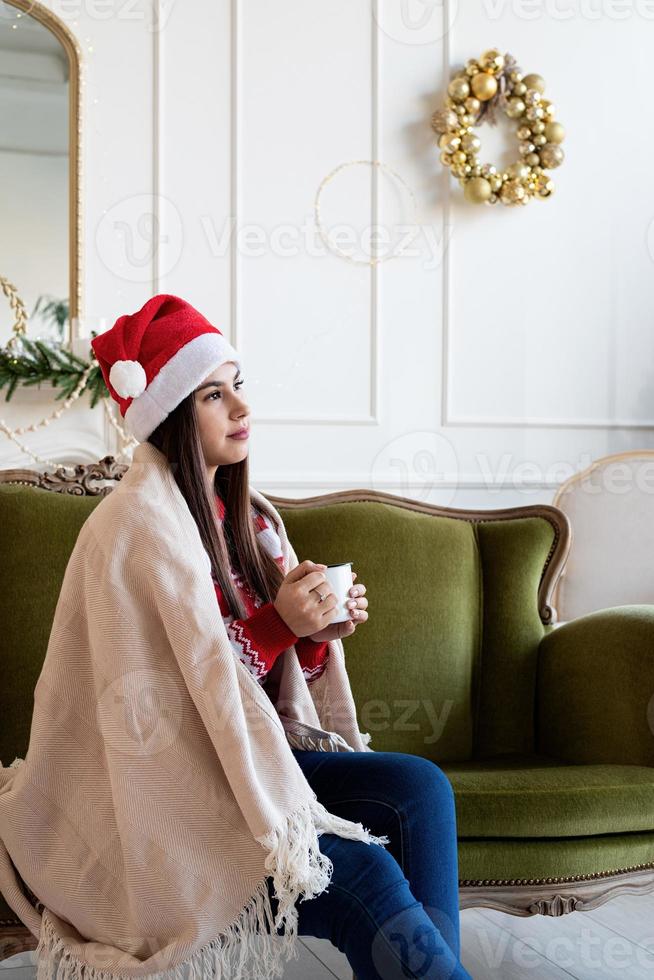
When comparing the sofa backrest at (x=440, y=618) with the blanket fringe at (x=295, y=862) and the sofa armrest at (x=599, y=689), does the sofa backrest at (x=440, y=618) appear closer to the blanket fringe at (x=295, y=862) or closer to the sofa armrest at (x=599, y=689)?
the sofa armrest at (x=599, y=689)

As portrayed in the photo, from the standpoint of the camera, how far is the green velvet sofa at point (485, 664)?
168 cm

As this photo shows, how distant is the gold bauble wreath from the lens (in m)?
3.06

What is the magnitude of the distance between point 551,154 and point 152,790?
7.95 ft

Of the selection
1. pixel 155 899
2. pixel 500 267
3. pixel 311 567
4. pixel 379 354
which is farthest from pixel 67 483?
pixel 500 267

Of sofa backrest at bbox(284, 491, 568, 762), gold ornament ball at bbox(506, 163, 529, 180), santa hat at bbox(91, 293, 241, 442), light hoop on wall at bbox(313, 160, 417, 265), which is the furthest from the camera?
gold ornament ball at bbox(506, 163, 529, 180)

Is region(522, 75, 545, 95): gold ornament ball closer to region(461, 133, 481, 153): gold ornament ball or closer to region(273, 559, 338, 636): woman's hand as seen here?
region(461, 133, 481, 153): gold ornament ball

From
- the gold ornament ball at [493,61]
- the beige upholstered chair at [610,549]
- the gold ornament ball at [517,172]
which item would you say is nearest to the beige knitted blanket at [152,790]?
the beige upholstered chair at [610,549]

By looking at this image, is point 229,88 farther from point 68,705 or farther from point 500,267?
point 68,705

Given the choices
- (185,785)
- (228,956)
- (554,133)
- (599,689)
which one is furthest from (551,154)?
(228,956)

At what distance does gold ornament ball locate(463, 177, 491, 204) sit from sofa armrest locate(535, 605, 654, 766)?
1471 mm

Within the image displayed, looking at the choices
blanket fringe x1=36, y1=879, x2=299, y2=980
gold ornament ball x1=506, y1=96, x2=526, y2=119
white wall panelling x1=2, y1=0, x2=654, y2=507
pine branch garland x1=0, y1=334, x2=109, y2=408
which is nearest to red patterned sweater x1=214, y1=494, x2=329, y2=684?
blanket fringe x1=36, y1=879, x2=299, y2=980

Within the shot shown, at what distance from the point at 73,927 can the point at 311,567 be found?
56 centimetres

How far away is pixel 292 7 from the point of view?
295cm

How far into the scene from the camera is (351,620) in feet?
5.04
